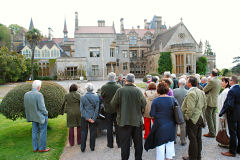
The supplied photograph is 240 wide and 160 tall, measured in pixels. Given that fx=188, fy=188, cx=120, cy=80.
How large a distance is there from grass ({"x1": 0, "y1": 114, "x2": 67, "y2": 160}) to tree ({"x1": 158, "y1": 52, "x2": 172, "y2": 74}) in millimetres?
28095

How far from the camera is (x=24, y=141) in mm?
6656

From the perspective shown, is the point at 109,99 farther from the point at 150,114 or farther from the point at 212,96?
the point at 212,96

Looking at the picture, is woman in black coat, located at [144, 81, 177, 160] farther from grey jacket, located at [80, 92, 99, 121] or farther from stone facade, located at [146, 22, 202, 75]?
stone facade, located at [146, 22, 202, 75]

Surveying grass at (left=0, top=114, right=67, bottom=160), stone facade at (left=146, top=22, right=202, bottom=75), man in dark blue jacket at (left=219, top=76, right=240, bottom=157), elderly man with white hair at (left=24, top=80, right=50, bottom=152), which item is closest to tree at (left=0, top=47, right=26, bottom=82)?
grass at (left=0, top=114, right=67, bottom=160)

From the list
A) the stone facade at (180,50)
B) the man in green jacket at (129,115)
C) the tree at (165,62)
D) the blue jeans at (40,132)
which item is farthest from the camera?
the tree at (165,62)

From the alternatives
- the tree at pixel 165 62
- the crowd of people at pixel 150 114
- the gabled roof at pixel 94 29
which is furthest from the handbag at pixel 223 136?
the gabled roof at pixel 94 29

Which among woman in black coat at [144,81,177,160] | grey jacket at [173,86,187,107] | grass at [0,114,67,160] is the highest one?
grey jacket at [173,86,187,107]

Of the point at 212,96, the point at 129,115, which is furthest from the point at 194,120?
the point at 212,96

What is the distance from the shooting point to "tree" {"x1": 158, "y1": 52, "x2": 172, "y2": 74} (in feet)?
115

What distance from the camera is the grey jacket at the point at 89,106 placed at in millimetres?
5684

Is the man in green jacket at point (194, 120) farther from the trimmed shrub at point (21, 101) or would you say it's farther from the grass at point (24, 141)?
the trimmed shrub at point (21, 101)

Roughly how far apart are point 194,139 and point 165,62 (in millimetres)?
31491

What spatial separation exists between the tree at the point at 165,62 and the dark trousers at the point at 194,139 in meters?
31.1

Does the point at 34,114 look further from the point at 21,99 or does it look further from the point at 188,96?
the point at 188,96
